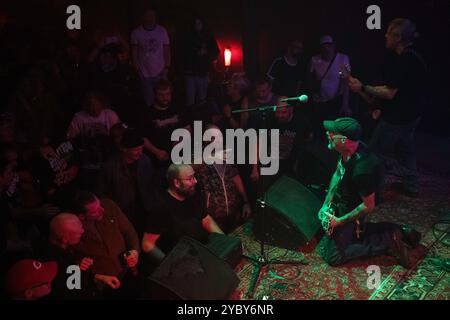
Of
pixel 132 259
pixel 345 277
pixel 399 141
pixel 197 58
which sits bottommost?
pixel 345 277

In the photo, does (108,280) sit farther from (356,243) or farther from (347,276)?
(356,243)

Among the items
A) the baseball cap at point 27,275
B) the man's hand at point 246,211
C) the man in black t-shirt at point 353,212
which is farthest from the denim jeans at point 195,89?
the baseball cap at point 27,275

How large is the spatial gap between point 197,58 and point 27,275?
186 inches

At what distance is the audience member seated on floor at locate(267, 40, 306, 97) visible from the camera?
672cm

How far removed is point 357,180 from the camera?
13.2 ft

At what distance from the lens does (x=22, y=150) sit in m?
4.91

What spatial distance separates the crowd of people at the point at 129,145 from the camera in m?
3.80

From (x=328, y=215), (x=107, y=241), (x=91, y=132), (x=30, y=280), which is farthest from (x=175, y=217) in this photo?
(x=91, y=132)

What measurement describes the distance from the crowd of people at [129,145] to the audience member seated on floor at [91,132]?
13 millimetres

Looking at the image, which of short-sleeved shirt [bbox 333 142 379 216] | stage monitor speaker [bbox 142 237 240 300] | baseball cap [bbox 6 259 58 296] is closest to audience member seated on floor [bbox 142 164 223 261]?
stage monitor speaker [bbox 142 237 240 300]

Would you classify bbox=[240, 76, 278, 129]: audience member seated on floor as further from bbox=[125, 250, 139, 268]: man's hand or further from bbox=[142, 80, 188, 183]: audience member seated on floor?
bbox=[125, 250, 139, 268]: man's hand

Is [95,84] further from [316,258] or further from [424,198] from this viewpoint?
[424,198]

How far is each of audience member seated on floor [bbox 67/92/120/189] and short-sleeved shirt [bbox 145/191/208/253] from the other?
127 centimetres

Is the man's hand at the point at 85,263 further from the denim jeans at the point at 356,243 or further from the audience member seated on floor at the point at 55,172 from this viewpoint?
the denim jeans at the point at 356,243
